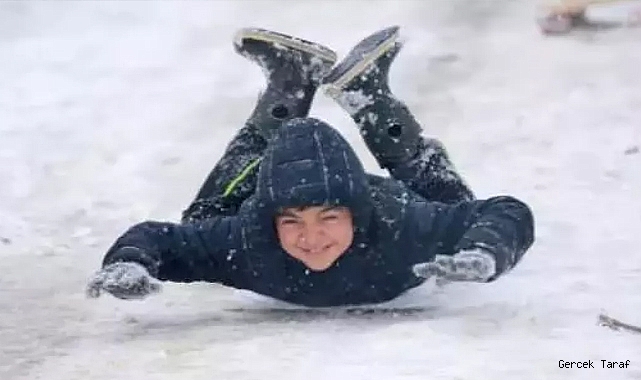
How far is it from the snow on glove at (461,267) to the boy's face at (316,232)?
0.48ft

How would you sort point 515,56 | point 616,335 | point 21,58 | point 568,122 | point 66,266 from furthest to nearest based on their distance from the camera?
point 21,58 → point 515,56 → point 568,122 → point 66,266 → point 616,335

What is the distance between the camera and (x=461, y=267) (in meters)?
1.91

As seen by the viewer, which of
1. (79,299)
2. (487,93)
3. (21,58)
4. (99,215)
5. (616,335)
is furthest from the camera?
(21,58)

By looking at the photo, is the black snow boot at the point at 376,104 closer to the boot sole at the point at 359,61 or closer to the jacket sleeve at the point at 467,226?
the boot sole at the point at 359,61

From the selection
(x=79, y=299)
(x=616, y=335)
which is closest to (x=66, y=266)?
(x=79, y=299)

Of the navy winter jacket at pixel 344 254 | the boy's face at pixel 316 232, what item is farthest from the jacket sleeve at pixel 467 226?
the boy's face at pixel 316 232

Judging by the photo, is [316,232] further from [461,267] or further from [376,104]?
[376,104]

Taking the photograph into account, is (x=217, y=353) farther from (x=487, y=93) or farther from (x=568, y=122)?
(x=487, y=93)

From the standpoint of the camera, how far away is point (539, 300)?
81.8 inches

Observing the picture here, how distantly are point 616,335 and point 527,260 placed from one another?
1.74 ft

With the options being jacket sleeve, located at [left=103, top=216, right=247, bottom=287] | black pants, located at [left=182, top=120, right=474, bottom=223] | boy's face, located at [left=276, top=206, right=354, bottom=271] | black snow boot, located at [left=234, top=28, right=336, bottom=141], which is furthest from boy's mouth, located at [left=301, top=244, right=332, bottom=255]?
black snow boot, located at [left=234, top=28, right=336, bottom=141]

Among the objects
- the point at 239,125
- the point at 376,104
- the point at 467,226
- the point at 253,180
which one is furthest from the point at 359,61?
the point at 239,125

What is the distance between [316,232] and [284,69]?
0.57 meters

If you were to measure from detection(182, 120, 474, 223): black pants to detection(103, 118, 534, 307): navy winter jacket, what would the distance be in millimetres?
253
